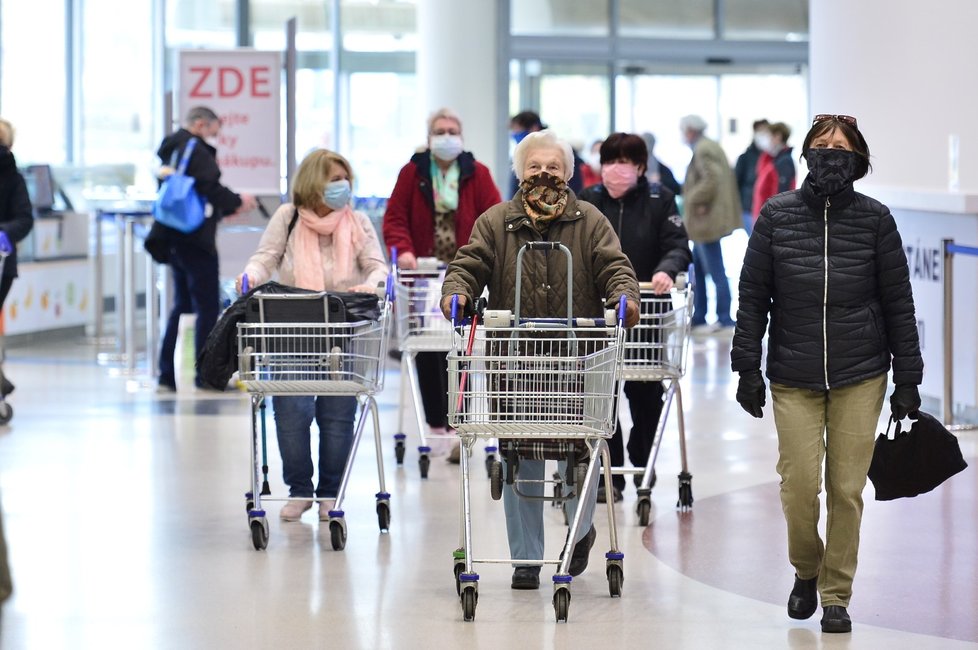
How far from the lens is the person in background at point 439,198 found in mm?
8055

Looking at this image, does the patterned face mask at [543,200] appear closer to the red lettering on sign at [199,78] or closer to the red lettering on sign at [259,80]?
the red lettering on sign at [259,80]

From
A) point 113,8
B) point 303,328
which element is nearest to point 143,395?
point 303,328

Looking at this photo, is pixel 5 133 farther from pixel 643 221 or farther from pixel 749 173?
pixel 749 173

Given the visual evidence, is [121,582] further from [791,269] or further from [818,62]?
[818,62]

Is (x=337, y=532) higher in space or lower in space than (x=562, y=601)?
higher

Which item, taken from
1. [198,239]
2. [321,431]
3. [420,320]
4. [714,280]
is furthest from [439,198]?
[714,280]

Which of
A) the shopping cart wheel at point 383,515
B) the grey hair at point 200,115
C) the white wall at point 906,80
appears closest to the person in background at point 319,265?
the shopping cart wheel at point 383,515

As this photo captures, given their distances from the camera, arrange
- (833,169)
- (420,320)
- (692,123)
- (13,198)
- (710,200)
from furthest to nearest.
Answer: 1. (710,200)
2. (692,123)
3. (13,198)
4. (420,320)
5. (833,169)

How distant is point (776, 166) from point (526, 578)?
9905 millimetres

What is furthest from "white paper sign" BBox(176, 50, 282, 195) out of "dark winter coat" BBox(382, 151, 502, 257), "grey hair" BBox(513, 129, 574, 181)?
"grey hair" BBox(513, 129, 574, 181)

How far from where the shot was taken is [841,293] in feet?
15.8

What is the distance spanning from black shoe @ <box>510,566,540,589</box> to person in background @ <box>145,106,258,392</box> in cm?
536

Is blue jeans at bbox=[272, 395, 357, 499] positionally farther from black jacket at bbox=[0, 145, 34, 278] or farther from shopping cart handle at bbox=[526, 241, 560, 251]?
black jacket at bbox=[0, 145, 34, 278]

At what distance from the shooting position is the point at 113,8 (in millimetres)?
20594
